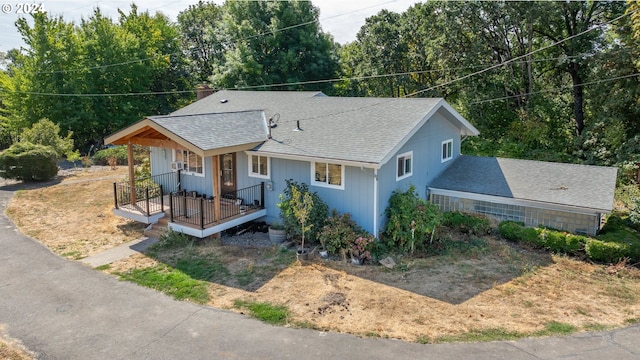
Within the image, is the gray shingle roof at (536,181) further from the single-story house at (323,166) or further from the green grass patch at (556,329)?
the green grass patch at (556,329)

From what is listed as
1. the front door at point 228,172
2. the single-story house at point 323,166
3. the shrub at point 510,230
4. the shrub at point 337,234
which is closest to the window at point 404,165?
the single-story house at point 323,166

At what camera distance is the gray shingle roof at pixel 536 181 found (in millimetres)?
12930

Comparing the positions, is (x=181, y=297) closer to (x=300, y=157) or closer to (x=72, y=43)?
(x=300, y=157)

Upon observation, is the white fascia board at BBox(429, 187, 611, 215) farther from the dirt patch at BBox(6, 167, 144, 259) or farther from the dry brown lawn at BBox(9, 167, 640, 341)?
the dirt patch at BBox(6, 167, 144, 259)

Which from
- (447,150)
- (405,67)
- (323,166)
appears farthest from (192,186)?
(405,67)

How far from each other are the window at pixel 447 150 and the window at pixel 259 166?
7.03 meters

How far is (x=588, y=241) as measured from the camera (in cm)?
1183

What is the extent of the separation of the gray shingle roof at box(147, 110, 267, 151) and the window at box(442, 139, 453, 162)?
6.99 meters

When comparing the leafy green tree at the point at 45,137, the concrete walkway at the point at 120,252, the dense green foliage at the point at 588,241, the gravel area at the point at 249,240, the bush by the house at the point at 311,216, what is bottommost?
the concrete walkway at the point at 120,252

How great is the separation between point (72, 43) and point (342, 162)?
2959 cm

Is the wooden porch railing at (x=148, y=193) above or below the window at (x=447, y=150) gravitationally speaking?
below

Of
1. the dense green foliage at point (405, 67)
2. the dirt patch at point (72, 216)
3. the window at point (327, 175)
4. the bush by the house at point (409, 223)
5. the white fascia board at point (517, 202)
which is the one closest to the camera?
the bush by the house at point (409, 223)

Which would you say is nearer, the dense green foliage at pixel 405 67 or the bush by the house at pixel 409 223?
the bush by the house at pixel 409 223

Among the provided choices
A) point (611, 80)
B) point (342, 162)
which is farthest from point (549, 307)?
point (611, 80)
